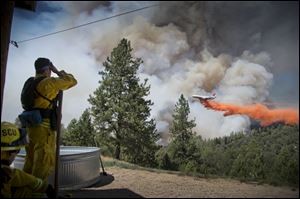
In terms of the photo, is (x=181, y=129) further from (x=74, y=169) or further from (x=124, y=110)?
(x=74, y=169)

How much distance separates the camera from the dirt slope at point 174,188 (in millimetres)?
5266

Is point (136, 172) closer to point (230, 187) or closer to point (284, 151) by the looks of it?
point (230, 187)

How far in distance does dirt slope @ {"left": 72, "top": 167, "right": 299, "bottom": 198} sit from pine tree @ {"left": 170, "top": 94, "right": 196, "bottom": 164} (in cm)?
2863

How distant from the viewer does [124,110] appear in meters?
28.2

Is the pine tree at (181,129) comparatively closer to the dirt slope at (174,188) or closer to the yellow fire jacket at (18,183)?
the dirt slope at (174,188)

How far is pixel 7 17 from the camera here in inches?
186

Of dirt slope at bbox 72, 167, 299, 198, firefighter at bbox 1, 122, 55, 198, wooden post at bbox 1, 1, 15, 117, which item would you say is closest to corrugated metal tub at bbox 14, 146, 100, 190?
dirt slope at bbox 72, 167, 299, 198

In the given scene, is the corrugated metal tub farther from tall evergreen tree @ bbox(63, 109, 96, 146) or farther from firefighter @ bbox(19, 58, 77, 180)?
tall evergreen tree @ bbox(63, 109, 96, 146)

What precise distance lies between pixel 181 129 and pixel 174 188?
3141 centimetres

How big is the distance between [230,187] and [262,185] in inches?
26.7

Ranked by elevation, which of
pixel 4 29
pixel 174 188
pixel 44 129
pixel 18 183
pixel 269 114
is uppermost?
pixel 4 29

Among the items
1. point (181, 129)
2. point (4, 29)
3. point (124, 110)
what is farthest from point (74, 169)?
point (181, 129)

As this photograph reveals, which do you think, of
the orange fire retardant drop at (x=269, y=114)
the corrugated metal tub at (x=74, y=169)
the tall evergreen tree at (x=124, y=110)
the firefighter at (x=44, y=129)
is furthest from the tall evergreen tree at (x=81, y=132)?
the firefighter at (x=44, y=129)

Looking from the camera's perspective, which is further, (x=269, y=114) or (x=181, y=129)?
(x=181, y=129)
